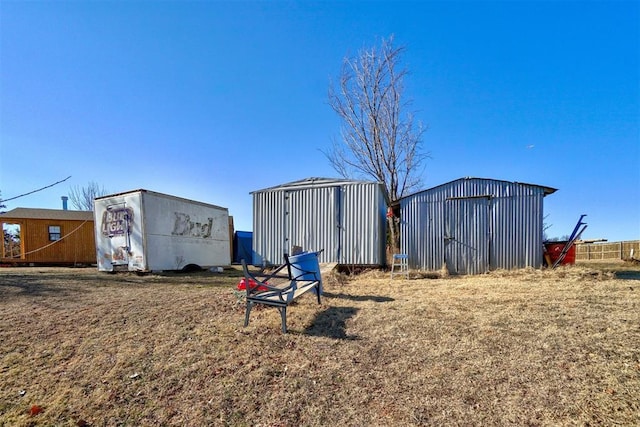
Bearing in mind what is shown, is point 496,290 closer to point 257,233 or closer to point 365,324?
point 365,324

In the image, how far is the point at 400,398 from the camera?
8.77 feet

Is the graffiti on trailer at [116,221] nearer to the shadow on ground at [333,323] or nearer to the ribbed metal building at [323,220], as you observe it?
the ribbed metal building at [323,220]

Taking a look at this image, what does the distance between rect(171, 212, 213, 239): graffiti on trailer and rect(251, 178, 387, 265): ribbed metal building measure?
3103mm

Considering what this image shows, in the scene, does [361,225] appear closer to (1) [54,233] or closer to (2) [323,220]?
(2) [323,220]

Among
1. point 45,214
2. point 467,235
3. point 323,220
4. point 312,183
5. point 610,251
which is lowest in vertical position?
point 610,251

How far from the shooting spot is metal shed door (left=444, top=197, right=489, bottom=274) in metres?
9.66

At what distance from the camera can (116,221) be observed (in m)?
11.1

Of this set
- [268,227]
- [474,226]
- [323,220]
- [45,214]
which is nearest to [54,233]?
[45,214]

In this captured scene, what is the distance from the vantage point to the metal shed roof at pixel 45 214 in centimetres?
1714

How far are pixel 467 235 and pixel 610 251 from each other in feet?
52.9

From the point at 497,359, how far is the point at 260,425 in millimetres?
2295

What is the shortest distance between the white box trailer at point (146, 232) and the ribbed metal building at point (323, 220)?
311 cm

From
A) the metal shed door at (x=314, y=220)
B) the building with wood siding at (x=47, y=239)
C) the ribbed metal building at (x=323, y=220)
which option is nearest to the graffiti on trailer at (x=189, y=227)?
the ribbed metal building at (x=323, y=220)

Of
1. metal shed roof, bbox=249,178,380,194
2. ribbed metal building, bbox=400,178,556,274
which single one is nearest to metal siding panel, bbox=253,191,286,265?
metal shed roof, bbox=249,178,380,194
